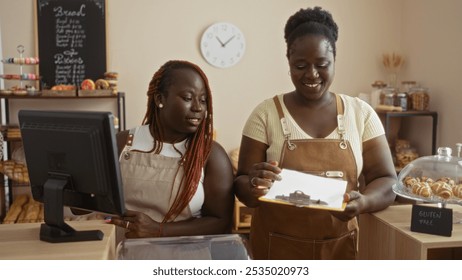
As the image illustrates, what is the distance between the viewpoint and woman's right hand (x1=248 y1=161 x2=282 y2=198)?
4.19 ft

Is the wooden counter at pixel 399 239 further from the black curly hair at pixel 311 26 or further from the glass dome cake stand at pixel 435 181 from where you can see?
the black curly hair at pixel 311 26

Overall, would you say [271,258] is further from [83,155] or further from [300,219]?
[83,155]

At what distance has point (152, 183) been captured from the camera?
1424 millimetres

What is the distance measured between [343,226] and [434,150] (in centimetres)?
221

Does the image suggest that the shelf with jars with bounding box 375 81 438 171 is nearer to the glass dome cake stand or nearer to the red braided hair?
the glass dome cake stand

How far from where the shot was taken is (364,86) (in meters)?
3.89

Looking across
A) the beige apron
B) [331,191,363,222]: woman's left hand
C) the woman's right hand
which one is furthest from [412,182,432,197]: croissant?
the beige apron

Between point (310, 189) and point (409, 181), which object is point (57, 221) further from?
point (409, 181)

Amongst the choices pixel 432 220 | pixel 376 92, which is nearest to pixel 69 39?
pixel 376 92

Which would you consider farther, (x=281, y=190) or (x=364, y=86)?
(x=364, y=86)

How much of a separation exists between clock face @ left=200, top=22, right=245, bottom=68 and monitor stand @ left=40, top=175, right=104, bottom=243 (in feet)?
8.89

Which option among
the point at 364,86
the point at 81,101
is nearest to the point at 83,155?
the point at 81,101

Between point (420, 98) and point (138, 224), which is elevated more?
point (420, 98)

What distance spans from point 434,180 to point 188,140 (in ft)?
2.44
